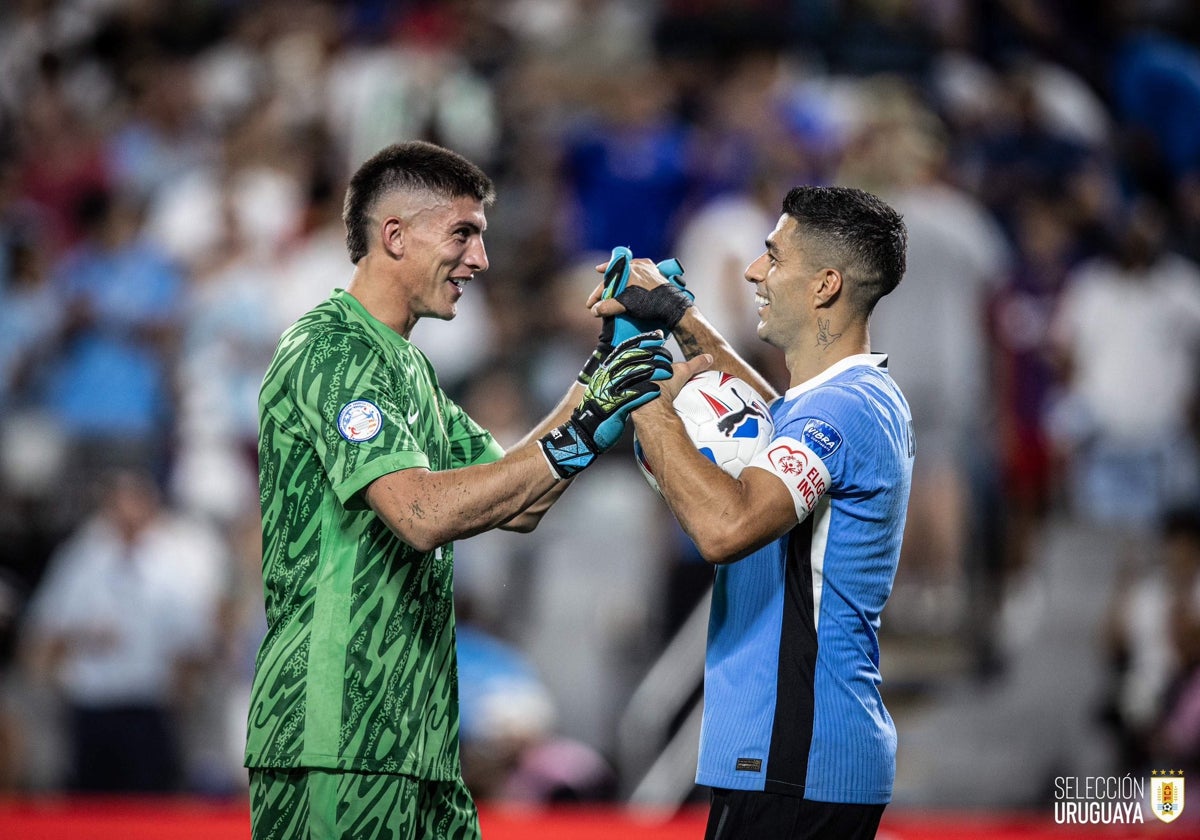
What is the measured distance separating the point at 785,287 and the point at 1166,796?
3933 mm

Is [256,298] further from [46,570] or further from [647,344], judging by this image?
[647,344]

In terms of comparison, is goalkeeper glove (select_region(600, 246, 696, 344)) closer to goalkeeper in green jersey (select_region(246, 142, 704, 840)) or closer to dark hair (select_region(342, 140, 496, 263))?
goalkeeper in green jersey (select_region(246, 142, 704, 840))

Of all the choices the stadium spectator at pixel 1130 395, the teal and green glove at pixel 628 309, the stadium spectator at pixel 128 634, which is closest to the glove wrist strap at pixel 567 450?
the teal and green glove at pixel 628 309

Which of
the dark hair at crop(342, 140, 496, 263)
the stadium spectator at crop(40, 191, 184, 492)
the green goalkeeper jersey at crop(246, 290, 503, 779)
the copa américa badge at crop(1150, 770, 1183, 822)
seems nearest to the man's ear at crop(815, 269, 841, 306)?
the dark hair at crop(342, 140, 496, 263)

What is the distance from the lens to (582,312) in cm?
920

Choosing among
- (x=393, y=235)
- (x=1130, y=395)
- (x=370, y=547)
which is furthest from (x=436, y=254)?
(x=1130, y=395)

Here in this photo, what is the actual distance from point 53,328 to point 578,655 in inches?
168

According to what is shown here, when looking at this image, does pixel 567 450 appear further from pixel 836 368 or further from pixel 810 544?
pixel 836 368

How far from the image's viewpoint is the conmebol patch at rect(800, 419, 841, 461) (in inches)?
144

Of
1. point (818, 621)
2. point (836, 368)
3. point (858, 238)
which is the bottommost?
point (818, 621)

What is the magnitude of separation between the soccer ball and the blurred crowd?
4249 millimetres

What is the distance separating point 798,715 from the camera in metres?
3.66

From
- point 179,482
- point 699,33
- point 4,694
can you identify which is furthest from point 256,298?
point 699,33

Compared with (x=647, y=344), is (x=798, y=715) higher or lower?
lower
